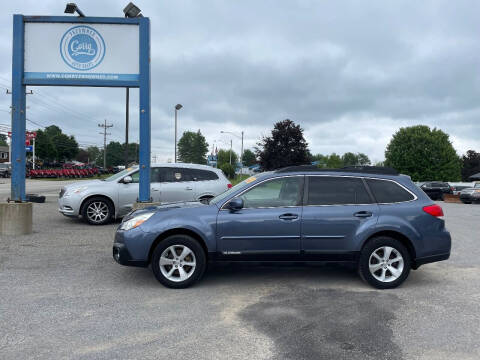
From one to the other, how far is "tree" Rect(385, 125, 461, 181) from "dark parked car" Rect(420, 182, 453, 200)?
91.3 feet

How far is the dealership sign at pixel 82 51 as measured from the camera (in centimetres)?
970

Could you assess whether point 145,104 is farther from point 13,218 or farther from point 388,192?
point 388,192

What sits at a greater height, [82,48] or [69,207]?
[82,48]

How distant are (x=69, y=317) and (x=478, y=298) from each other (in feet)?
15.5

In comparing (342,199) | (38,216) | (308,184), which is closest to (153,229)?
(308,184)

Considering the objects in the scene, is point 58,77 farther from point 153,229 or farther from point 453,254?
point 453,254

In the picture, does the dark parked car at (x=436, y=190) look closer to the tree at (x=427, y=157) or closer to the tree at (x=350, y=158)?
the tree at (x=427, y=157)

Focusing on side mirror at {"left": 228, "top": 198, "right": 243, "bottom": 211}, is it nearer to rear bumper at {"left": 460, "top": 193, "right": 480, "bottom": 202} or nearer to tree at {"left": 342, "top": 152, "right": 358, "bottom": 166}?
rear bumper at {"left": 460, "top": 193, "right": 480, "bottom": 202}

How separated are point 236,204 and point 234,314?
1.39 m

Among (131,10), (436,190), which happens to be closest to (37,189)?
(131,10)

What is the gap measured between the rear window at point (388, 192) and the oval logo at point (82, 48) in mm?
7253

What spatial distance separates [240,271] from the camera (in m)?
6.25

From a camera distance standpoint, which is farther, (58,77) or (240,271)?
(58,77)

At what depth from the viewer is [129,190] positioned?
1098cm
